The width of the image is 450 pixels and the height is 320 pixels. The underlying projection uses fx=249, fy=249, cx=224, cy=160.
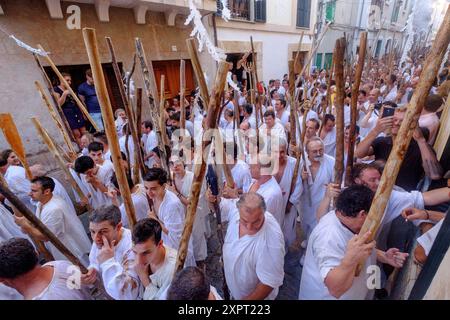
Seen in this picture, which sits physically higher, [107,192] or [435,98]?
[435,98]

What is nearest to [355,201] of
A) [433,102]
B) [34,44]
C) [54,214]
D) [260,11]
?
[433,102]

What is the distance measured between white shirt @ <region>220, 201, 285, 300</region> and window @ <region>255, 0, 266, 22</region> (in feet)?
39.4

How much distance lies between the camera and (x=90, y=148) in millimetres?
4023

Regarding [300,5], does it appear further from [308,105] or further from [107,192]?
[107,192]

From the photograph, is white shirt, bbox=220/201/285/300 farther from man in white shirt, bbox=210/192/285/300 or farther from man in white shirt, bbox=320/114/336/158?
man in white shirt, bbox=320/114/336/158

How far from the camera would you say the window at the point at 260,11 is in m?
11.7

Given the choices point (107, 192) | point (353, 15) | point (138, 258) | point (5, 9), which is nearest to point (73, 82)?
point (5, 9)

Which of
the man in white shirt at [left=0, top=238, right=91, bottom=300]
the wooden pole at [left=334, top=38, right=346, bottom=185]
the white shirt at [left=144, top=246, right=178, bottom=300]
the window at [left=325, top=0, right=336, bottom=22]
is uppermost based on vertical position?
the window at [left=325, top=0, right=336, bottom=22]

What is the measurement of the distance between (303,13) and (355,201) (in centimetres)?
1718

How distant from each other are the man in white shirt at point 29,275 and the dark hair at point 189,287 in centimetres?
99

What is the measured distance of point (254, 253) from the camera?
220 centimetres

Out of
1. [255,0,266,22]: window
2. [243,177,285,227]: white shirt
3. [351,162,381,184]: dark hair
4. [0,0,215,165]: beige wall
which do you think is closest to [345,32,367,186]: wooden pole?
[351,162,381,184]: dark hair

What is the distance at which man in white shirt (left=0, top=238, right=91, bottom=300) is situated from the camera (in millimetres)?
1772
